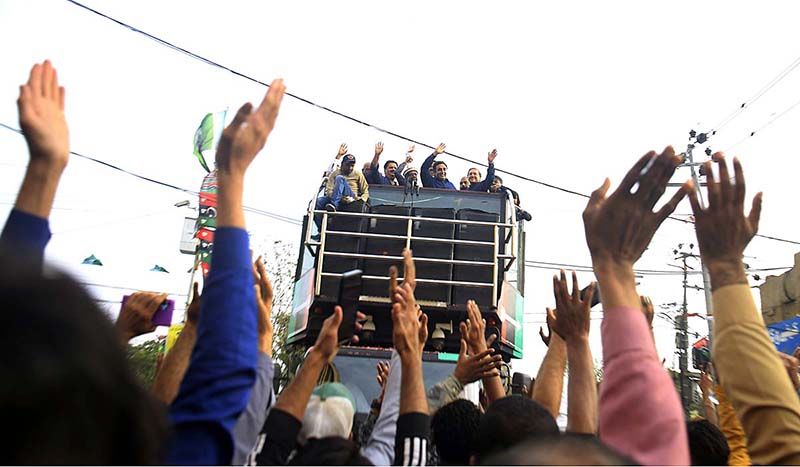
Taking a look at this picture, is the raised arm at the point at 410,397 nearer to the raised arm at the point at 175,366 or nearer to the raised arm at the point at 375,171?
the raised arm at the point at 175,366

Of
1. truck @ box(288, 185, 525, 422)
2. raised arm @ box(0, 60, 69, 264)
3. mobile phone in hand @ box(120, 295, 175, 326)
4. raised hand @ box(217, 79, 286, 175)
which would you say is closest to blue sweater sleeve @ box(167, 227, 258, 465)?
raised hand @ box(217, 79, 286, 175)

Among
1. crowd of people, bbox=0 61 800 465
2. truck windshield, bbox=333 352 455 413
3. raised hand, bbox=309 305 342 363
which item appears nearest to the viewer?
crowd of people, bbox=0 61 800 465

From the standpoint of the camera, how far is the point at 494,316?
6.85m

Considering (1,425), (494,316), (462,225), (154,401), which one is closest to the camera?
(1,425)

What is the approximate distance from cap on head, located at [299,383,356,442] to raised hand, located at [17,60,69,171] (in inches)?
47.2

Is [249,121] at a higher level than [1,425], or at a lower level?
higher

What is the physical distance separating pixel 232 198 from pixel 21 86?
0.73m

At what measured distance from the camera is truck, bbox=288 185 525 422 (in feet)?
22.3

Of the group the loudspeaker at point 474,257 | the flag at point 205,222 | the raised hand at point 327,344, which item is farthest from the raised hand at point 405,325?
the flag at point 205,222

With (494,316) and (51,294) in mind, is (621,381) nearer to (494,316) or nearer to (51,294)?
(51,294)

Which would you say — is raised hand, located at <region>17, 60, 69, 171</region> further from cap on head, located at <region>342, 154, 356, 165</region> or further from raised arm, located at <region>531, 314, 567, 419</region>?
cap on head, located at <region>342, 154, 356, 165</region>

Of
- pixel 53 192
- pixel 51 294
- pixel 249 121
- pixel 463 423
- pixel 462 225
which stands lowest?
pixel 463 423

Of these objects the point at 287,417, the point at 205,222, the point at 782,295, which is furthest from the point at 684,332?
the point at 287,417

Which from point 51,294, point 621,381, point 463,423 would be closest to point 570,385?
point 463,423
